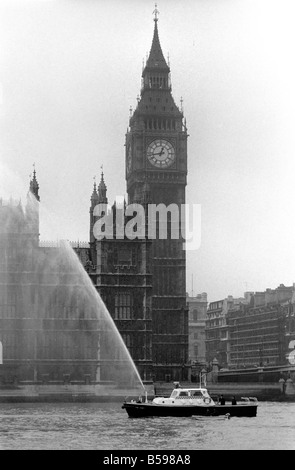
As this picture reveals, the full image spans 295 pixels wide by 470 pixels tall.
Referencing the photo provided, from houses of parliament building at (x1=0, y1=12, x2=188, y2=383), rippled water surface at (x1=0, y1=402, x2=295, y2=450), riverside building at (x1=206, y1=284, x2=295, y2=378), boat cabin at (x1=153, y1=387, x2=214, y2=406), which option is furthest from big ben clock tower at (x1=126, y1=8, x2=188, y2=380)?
boat cabin at (x1=153, y1=387, x2=214, y2=406)

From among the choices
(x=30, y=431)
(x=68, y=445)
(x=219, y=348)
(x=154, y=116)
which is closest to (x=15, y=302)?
(x=154, y=116)

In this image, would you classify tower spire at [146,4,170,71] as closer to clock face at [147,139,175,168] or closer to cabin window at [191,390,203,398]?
clock face at [147,139,175,168]

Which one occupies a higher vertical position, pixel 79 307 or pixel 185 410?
pixel 79 307

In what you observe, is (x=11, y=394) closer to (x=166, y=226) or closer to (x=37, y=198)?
(x=37, y=198)

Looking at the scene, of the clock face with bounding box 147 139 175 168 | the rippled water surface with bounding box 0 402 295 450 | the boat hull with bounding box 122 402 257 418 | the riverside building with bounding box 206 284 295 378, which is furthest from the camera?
the riverside building with bounding box 206 284 295 378

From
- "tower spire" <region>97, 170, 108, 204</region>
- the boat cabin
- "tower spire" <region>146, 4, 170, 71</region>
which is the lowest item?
the boat cabin

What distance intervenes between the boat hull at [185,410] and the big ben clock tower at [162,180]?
3853 centimetres

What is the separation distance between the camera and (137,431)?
146ft

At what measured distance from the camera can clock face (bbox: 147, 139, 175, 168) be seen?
10356 centimetres

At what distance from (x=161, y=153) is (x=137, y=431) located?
62.2 m

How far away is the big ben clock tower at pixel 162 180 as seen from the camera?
9550 centimetres

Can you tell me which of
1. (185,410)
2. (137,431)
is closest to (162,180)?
(185,410)

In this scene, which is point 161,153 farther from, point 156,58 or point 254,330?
point 254,330

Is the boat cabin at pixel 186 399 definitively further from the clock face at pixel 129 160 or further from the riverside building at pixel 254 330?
the riverside building at pixel 254 330
